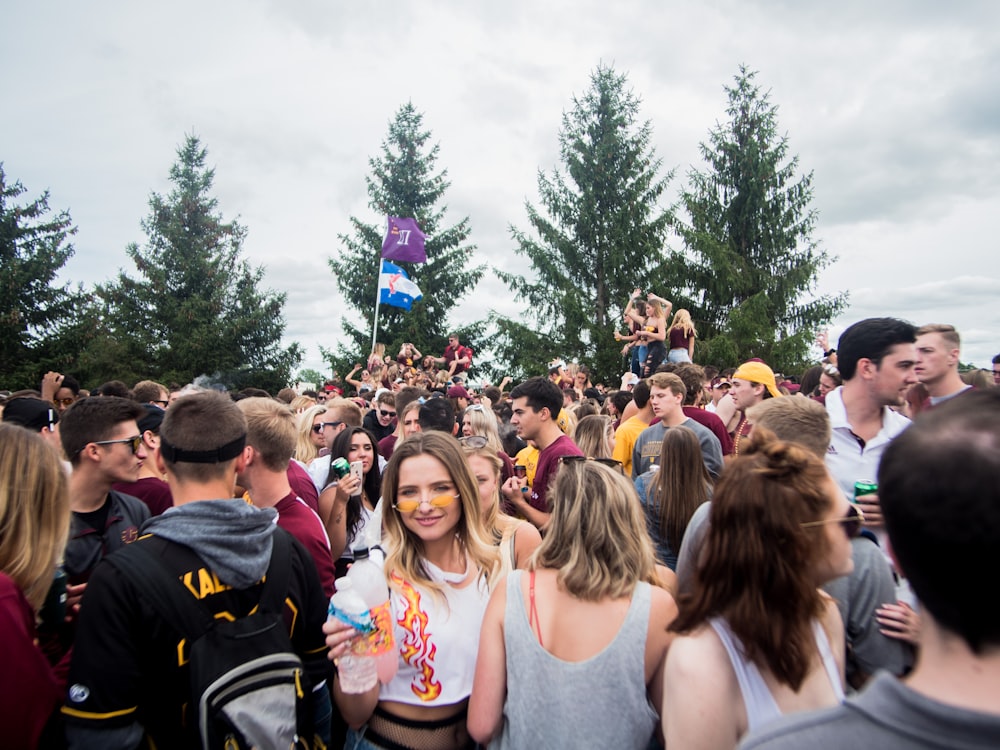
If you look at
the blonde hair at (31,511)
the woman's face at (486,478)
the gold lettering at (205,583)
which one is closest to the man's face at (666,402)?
the woman's face at (486,478)

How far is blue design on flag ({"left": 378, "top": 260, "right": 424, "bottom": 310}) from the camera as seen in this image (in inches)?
784

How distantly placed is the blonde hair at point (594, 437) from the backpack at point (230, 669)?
3.79 metres

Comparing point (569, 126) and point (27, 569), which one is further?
point (569, 126)

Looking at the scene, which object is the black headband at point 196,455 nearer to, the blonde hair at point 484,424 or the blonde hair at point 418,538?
the blonde hair at point 418,538

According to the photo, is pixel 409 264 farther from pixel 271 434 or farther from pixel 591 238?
pixel 271 434

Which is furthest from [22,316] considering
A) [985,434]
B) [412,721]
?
[985,434]

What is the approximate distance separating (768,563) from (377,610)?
138 cm

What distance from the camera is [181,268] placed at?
2789 centimetres

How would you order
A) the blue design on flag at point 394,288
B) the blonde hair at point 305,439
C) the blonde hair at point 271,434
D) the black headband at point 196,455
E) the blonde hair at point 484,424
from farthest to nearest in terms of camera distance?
1. the blue design on flag at point 394,288
2. the blonde hair at point 305,439
3. the blonde hair at point 484,424
4. the blonde hair at point 271,434
5. the black headband at point 196,455

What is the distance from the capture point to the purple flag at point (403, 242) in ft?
67.2

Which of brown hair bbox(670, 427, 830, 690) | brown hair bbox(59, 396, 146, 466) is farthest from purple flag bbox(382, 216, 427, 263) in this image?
brown hair bbox(670, 427, 830, 690)

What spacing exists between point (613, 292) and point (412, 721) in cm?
2475

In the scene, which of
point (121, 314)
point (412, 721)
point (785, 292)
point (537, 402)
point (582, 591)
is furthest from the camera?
point (121, 314)

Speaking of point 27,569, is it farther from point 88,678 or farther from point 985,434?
point 985,434
